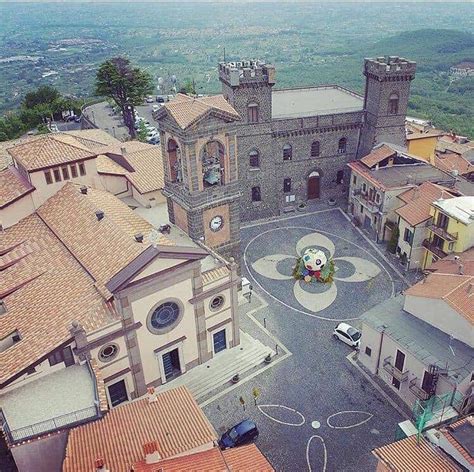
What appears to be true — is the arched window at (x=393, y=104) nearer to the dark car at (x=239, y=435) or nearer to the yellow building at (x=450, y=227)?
the yellow building at (x=450, y=227)

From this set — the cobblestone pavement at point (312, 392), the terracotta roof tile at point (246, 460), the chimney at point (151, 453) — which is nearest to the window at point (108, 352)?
the cobblestone pavement at point (312, 392)

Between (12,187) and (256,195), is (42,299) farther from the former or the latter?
(256,195)

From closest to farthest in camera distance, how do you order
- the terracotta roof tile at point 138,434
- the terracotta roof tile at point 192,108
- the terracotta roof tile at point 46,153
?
the terracotta roof tile at point 138,434
the terracotta roof tile at point 192,108
the terracotta roof tile at point 46,153

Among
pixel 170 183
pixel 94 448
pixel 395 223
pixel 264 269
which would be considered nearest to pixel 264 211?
pixel 264 269

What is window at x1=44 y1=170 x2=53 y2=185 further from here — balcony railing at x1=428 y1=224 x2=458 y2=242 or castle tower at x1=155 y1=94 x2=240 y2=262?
balcony railing at x1=428 y1=224 x2=458 y2=242

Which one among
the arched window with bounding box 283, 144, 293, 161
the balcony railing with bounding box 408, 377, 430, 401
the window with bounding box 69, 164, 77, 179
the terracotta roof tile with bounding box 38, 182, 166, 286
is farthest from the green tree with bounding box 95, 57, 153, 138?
the balcony railing with bounding box 408, 377, 430, 401

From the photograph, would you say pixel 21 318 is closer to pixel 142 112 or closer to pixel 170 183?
pixel 170 183
